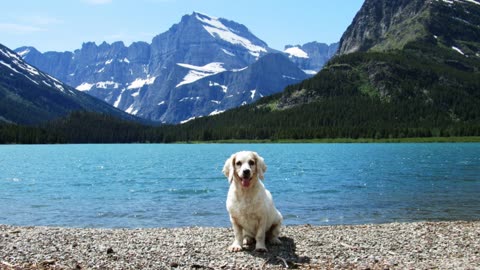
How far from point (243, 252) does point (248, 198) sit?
1.82m

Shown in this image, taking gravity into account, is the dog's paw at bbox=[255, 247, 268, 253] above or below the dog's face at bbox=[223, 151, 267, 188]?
below

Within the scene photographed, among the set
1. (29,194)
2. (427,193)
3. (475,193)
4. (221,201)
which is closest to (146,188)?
(29,194)

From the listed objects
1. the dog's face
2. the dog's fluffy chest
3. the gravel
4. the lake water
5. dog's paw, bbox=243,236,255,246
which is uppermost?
the dog's face

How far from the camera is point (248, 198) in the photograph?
49.2 feet

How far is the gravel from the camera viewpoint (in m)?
14.0

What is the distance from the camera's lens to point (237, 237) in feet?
51.8

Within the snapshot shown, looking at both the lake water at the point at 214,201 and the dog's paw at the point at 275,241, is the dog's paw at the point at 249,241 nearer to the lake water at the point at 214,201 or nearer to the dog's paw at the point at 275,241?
the dog's paw at the point at 275,241

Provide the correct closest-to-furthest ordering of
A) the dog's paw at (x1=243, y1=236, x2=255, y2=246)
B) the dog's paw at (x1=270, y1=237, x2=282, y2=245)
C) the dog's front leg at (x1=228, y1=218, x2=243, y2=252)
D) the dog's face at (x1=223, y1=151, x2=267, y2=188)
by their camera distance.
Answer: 1. the dog's face at (x1=223, y1=151, x2=267, y2=188)
2. the dog's front leg at (x1=228, y1=218, x2=243, y2=252)
3. the dog's paw at (x1=243, y1=236, x2=255, y2=246)
4. the dog's paw at (x1=270, y1=237, x2=282, y2=245)

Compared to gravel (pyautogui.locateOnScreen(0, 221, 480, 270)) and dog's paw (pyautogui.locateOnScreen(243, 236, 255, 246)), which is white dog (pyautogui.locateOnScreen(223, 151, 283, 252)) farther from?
gravel (pyautogui.locateOnScreen(0, 221, 480, 270))

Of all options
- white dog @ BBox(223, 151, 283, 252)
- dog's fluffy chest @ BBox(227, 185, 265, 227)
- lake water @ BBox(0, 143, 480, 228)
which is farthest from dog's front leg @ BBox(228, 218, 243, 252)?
lake water @ BBox(0, 143, 480, 228)

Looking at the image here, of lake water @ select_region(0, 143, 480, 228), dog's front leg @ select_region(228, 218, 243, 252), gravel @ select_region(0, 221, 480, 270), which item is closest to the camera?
gravel @ select_region(0, 221, 480, 270)

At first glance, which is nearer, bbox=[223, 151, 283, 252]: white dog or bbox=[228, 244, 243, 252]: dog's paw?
bbox=[223, 151, 283, 252]: white dog

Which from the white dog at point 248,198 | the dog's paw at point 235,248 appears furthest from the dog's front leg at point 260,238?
the dog's paw at point 235,248

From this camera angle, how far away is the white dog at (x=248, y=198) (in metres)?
14.6
